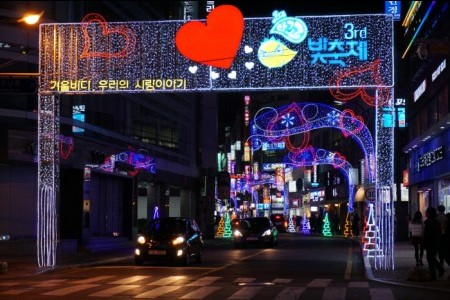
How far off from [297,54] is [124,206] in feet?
62.4

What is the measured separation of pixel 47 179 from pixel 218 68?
665 cm

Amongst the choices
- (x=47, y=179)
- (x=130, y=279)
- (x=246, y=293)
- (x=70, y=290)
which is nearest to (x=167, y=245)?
(x=47, y=179)

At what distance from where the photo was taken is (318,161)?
5050cm

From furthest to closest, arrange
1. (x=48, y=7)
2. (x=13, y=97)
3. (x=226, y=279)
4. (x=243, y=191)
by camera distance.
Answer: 1. (x=243, y=191)
2. (x=48, y=7)
3. (x=13, y=97)
4. (x=226, y=279)

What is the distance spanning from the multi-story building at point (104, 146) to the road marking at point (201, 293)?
338 inches

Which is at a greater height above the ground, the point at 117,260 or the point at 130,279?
the point at 130,279

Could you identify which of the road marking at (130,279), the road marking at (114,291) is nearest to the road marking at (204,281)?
the road marking at (114,291)

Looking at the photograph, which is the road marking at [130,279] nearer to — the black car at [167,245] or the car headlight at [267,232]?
the black car at [167,245]

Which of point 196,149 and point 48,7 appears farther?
point 196,149

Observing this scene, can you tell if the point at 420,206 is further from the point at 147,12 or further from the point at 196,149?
the point at 147,12

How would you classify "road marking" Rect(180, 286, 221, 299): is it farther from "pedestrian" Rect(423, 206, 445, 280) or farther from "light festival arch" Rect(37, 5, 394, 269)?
"light festival arch" Rect(37, 5, 394, 269)

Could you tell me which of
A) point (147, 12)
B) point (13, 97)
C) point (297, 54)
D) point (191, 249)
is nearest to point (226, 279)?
point (191, 249)

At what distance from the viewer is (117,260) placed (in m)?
27.4

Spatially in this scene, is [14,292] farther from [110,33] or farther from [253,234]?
[253,234]
